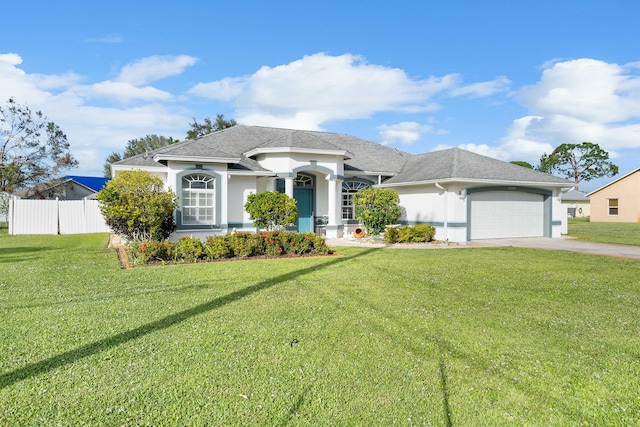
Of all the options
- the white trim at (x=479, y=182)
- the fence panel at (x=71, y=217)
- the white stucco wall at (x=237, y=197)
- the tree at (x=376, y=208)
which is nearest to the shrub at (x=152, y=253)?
the white stucco wall at (x=237, y=197)

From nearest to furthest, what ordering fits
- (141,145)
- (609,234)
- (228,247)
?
(228,247), (609,234), (141,145)

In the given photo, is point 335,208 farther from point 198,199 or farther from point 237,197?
point 198,199

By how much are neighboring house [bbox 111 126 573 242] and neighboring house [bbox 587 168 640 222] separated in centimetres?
2213

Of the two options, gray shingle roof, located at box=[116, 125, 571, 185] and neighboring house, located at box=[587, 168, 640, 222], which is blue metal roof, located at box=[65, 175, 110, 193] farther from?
neighboring house, located at box=[587, 168, 640, 222]

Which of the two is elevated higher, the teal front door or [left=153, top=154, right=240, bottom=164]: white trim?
[left=153, top=154, right=240, bottom=164]: white trim

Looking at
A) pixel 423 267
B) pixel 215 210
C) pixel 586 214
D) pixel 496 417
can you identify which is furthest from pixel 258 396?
pixel 586 214

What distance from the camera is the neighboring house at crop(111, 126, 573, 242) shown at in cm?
1568

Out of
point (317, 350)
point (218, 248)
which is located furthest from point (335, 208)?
point (317, 350)

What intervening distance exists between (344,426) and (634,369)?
10.6 ft

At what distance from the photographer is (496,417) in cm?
328

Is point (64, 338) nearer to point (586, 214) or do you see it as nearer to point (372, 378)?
point (372, 378)

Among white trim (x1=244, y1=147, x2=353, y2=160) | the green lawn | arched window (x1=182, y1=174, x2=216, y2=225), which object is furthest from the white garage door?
arched window (x1=182, y1=174, x2=216, y2=225)

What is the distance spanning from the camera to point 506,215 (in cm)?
1892

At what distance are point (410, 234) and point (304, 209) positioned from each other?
16.4 ft
